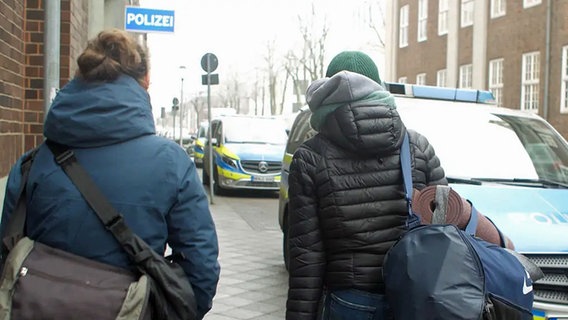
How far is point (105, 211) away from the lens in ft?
6.72

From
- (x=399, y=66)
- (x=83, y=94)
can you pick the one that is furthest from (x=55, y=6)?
(x=399, y=66)

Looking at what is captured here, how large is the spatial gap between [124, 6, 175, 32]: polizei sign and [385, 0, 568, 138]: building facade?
56.2 feet

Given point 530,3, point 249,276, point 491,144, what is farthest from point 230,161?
point 530,3

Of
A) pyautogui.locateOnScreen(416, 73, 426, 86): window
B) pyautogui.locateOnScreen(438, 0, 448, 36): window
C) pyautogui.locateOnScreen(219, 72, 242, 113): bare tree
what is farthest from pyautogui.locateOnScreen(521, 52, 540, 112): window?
pyautogui.locateOnScreen(219, 72, 242, 113): bare tree

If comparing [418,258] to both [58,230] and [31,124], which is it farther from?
[31,124]

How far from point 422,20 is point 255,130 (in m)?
19.7

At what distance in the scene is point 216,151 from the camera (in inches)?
648

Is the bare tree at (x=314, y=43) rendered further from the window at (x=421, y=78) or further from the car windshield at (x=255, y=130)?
the car windshield at (x=255, y=130)

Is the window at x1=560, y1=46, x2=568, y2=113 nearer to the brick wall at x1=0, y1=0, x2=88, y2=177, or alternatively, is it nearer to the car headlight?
the car headlight

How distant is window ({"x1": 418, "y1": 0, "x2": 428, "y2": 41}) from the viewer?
109 feet

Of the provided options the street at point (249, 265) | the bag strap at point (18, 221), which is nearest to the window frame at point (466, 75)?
the street at point (249, 265)

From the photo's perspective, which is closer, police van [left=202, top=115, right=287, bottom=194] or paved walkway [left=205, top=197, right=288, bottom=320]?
paved walkway [left=205, top=197, right=288, bottom=320]

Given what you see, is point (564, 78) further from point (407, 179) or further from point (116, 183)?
point (116, 183)

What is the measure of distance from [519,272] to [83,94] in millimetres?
1550
